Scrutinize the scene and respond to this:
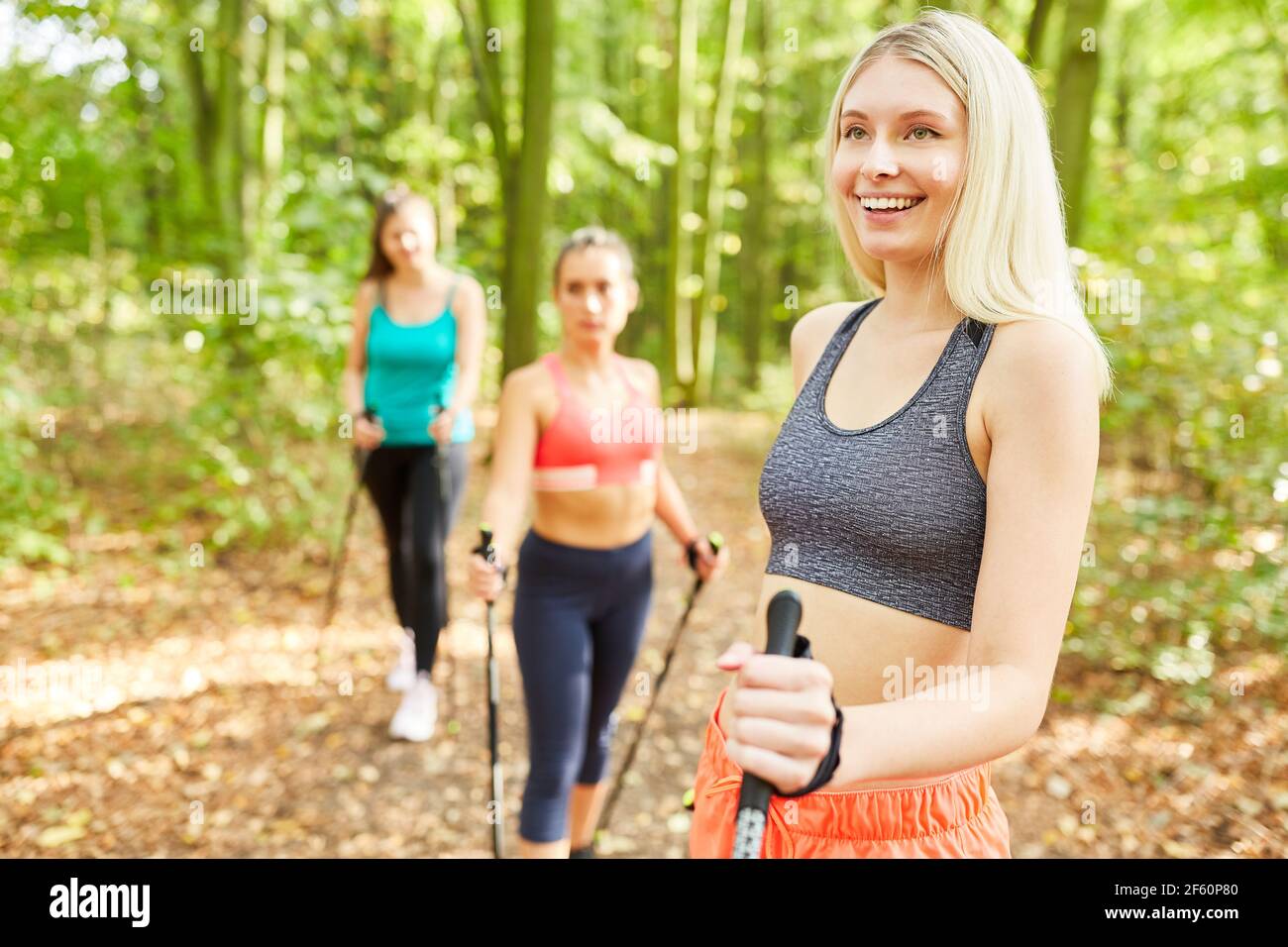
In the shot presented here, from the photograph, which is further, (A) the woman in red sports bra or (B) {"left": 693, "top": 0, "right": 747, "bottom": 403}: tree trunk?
(B) {"left": 693, "top": 0, "right": 747, "bottom": 403}: tree trunk

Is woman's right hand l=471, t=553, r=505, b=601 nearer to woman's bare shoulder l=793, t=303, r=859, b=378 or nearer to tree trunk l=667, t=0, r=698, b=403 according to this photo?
woman's bare shoulder l=793, t=303, r=859, b=378

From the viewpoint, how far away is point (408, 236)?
15.0 ft

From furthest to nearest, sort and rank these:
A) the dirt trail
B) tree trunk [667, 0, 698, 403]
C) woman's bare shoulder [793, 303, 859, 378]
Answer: tree trunk [667, 0, 698, 403], the dirt trail, woman's bare shoulder [793, 303, 859, 378]

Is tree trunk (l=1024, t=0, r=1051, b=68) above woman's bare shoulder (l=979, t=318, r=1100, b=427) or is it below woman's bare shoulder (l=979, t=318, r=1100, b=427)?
above

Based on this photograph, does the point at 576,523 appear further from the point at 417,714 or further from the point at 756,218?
the point at 756,218

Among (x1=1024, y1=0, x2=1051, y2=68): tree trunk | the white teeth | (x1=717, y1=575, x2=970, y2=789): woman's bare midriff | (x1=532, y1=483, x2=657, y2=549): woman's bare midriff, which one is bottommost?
(x1=532, y1=483, x2=657, y2=549): woman's bare midriff

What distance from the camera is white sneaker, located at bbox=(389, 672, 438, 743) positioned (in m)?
4.76

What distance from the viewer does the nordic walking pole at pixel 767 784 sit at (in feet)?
3.30

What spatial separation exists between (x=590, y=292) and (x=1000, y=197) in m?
1.97

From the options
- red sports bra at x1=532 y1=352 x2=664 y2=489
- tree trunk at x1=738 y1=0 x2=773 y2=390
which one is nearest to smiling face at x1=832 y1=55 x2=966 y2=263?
red sports bra at x1=532 y1=352 x2=664 y2=489

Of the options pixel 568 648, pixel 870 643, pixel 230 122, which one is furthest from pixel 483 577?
pixel 230 122
